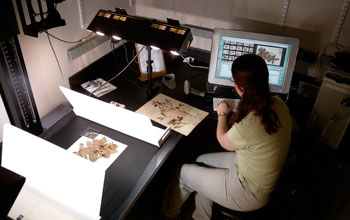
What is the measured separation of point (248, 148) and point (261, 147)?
0.20 ft

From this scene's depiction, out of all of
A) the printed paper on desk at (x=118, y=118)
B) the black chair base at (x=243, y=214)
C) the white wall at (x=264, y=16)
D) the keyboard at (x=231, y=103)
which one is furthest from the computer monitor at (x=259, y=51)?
the black chair base at (x=243, y=214)

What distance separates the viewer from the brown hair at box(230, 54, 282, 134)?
1397mm

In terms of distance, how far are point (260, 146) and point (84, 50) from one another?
1301 mm

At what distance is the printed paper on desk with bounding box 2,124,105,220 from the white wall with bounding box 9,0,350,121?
0.53 m

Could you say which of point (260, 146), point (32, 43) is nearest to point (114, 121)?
point (32, 43)

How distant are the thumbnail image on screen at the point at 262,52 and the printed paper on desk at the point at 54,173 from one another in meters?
1.13

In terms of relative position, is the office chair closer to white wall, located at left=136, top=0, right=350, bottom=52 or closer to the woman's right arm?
the woman's right arm

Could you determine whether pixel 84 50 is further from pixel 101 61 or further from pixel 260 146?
pixel 260 146

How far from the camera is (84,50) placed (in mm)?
2066

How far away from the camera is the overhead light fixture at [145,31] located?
171 cm

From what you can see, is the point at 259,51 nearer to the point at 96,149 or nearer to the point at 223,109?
the point at 223,109

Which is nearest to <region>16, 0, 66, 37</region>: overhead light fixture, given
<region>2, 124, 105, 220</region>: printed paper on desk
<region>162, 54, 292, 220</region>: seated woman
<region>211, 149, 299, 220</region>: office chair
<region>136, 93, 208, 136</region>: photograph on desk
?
<region>2, 124, 105, 220</region>: printed paper on desk

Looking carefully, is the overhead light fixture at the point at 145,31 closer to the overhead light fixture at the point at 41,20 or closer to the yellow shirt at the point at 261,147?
the overhead light fixture at the point at 41,20

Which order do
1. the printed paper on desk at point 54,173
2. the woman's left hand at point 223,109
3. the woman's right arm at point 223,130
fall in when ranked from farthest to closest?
the woman's left hand at point 223,109, the woman's right arm at point 223,130, the printed paper on desk at point 54,173
